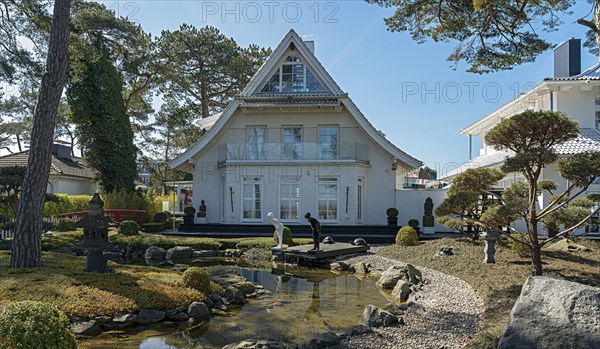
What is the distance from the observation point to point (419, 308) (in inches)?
293

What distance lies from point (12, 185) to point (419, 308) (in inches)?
551

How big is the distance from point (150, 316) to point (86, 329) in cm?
100

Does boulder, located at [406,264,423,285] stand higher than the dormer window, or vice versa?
the dormer window

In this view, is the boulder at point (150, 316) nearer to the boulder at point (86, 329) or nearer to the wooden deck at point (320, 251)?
the boulder at point (86, 329)

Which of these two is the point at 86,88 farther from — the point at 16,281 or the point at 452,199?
the point at 452,199

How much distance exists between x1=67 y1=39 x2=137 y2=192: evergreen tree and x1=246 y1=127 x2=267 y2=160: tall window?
9.18 meters

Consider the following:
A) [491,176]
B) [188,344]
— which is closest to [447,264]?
[491,176]

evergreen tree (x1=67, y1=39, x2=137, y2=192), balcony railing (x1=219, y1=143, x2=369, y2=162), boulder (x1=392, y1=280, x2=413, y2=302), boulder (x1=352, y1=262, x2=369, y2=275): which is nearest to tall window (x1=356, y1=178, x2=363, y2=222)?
balcony railing (x1=219, y1=143, x2=369, y2=162)

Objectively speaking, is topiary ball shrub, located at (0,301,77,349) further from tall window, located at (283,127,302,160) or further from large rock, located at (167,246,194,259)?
tall window, located at (283,127,302,160)

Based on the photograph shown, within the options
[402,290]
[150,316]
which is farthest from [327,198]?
[150,316]

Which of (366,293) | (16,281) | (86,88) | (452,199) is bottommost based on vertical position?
(366,293)

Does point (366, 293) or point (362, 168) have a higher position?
point (362, 168)

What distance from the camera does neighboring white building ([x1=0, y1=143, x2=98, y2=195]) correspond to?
26.7m

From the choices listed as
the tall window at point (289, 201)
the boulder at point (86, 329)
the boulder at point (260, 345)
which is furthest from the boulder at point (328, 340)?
the tall window at point (289, 201)
